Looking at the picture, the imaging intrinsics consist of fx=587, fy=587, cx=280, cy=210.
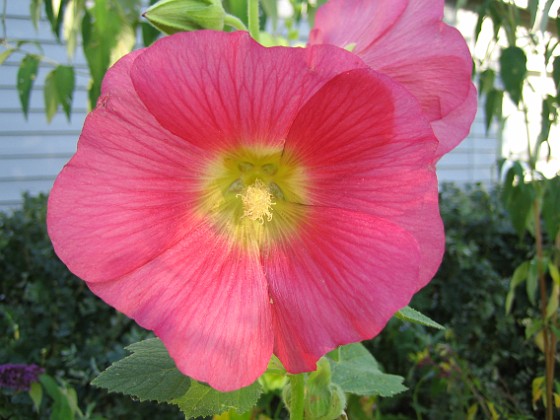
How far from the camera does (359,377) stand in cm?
75

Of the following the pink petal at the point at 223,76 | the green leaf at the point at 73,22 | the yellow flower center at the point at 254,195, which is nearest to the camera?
the pink petal at the point at 223,76

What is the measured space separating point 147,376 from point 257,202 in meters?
0.21

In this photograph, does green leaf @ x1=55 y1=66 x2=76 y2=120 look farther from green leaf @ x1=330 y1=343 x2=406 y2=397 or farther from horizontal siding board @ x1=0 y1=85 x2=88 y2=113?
horizontal siding board @ x1=0 y1=85 x2=88 y2=113

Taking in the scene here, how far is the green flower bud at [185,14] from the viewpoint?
1.58ft

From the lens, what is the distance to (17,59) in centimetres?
326

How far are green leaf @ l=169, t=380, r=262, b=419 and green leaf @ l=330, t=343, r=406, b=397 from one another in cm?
18

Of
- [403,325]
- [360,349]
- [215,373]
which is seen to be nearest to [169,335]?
[215,373]

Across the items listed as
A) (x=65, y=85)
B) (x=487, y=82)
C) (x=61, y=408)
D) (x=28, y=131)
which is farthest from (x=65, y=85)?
(x=28, y=131)

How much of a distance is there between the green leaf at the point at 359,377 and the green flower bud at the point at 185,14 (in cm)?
40

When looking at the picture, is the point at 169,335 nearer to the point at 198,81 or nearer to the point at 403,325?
the point at 198,81

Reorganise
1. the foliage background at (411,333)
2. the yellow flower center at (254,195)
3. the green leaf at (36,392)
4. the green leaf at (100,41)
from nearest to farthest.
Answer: the yellow flower center at (254,195), the green leaf at (100,41), the green leaf at (36,392), the foliage background at (411,333)

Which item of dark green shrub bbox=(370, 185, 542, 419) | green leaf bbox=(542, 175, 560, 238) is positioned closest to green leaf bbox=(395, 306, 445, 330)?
green leaf bbox=(542, 175, 560, 238)

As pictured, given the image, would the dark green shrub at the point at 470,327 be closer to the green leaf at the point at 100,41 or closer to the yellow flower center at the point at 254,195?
the green leaf at the point at 100,41

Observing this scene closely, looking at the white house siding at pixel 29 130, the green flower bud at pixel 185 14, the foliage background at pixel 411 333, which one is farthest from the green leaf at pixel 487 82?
the white house siding at pixel 29 130
